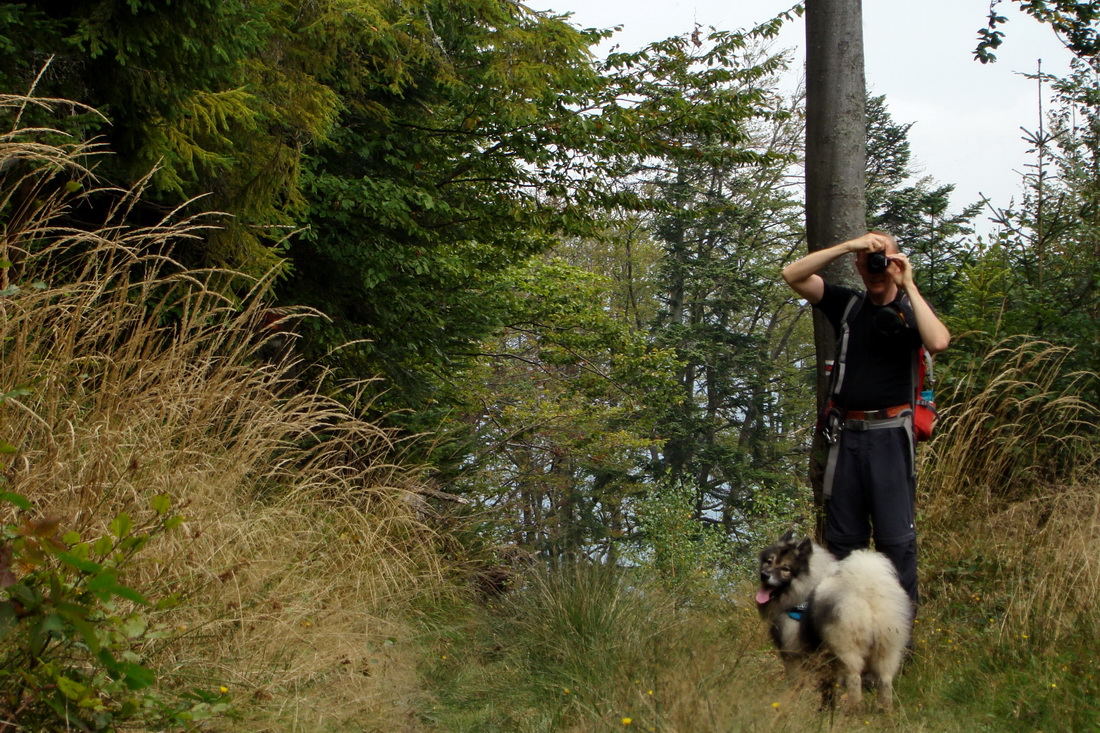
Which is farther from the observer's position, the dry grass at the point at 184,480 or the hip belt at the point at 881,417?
the hip belt at the point at 881,417

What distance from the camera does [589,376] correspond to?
63.9ft

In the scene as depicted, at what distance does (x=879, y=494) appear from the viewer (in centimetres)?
424

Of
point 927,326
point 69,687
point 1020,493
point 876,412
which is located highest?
point 927,326

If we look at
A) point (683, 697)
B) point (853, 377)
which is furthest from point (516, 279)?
point (683, 697)

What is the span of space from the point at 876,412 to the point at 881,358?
25cm

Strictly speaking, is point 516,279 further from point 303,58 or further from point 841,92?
Result: point 841,92

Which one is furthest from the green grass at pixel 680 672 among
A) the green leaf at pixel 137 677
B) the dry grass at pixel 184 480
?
the green leaf at pixel 137 677

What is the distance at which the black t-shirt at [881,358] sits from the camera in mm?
4227

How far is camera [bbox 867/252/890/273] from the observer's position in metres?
4.16

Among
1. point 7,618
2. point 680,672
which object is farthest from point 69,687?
point 680,672

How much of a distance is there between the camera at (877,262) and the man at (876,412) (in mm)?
10

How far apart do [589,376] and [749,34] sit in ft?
32.3

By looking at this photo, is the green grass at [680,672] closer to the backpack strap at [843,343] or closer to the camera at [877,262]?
the backpack strap at [843,343]

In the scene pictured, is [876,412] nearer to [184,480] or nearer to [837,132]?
[837,132]
